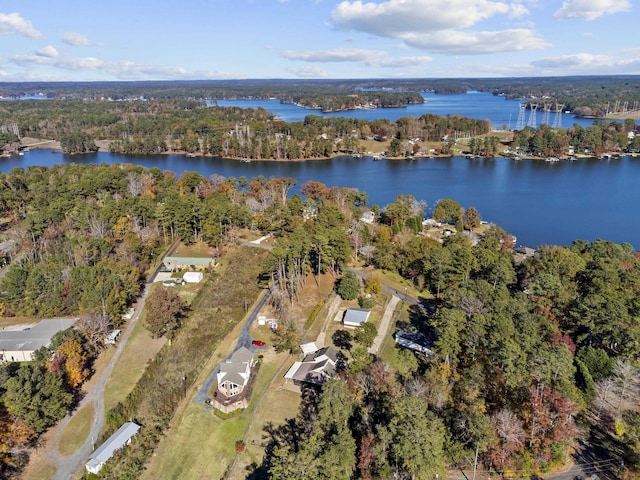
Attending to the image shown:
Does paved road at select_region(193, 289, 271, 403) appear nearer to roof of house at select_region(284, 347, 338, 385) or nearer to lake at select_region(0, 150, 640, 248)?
roof of house at select_region(284, 347, 338, 385)

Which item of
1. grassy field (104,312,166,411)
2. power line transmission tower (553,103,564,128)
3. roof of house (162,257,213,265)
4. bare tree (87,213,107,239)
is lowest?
grassy field (104,312,166,411)

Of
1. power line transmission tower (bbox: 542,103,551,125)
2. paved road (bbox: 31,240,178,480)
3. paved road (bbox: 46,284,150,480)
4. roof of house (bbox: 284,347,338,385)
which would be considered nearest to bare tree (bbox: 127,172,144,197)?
paved road (bbox: 46,284,150,480)

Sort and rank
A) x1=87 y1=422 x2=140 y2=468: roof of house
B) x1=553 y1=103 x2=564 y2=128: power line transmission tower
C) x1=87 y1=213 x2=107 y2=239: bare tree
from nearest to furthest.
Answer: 1. x1=87 y1=422 x2=140 y2=468: roof of house
2. x1=87 y1=213 x2=107 y2=239: bare tree
3. x1=553 y1=103 x2=564 y2=128: power line transmission tower

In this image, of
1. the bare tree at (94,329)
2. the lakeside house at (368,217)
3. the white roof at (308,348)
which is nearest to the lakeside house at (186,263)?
the bare tree at (94,329)

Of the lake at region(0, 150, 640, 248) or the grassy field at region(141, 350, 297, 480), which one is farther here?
the lake at region(0, 150, 640, 248)

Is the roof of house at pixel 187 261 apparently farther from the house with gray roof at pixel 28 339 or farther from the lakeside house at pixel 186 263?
the house with gray roof at pixel 28 339

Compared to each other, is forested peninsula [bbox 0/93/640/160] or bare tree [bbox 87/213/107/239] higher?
forested peninsula [bbox 0/93/640/160]

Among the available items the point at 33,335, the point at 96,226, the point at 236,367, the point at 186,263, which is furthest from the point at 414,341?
the point at 96,226
